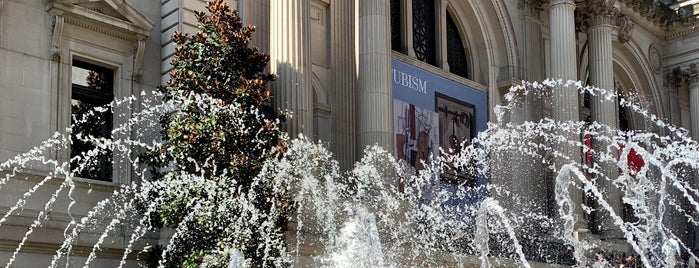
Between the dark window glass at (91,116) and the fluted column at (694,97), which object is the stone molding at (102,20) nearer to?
the dark window glass at (91,116)

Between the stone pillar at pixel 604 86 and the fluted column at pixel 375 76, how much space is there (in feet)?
33.6

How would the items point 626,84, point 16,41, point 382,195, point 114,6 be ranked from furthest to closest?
point 626,84 < point 382,195 < point 114,6 < point 16,41

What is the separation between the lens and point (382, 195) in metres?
19.1

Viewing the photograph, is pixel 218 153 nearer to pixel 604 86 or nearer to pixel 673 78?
pixel 604 86

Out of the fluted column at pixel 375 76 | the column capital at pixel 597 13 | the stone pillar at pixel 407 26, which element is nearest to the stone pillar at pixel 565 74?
the column capital at pixel 597 13

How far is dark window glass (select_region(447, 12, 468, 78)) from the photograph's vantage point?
2726cm

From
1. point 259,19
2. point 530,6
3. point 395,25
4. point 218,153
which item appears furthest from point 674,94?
point 218,153

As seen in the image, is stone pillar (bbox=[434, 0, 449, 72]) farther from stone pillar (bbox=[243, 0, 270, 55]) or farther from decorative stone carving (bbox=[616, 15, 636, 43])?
decorative stone carving (bbox=[616, 15, 636, 43])

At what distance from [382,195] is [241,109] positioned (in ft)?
13.9

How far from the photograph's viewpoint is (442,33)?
2652 centimetres

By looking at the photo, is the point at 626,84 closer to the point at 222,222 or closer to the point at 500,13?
the point at 500,13

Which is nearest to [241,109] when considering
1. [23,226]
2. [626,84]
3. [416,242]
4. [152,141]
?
[152,141]

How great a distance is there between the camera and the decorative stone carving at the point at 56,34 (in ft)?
56.2

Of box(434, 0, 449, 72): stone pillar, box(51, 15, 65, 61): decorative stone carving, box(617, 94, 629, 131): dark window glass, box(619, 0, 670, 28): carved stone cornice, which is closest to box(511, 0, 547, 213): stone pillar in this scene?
box(434, 0, 449, 72): stone pillar
